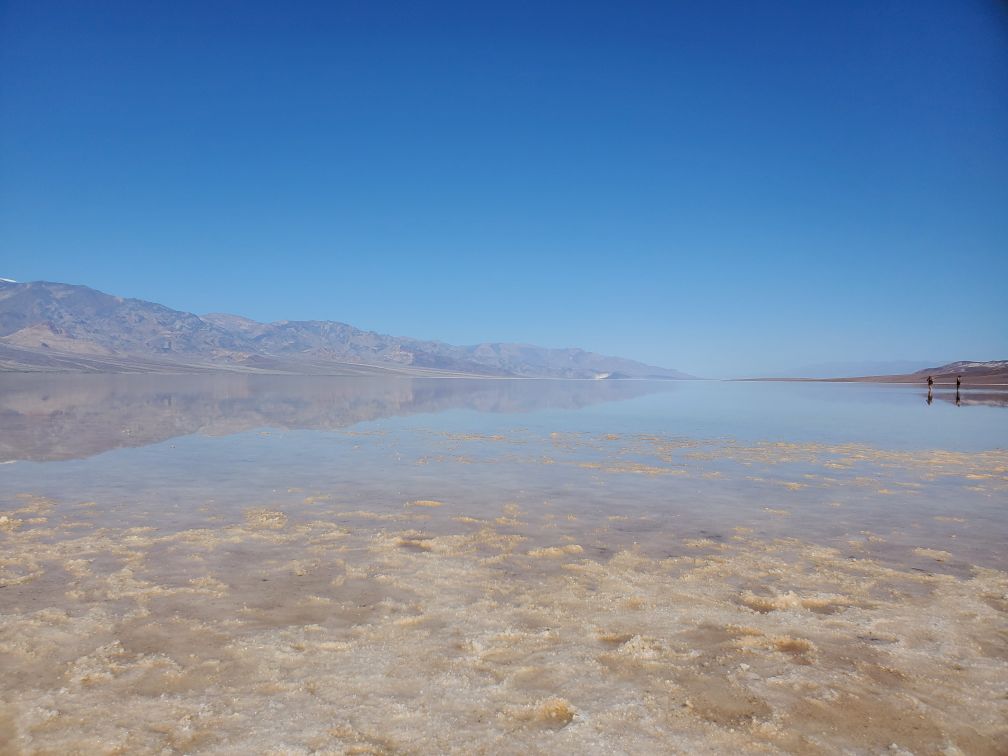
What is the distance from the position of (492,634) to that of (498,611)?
1.60 ft

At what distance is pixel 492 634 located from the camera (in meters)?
4.75

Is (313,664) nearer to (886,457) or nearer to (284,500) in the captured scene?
(284,500)

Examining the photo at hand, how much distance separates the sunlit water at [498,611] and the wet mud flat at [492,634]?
0.9 inches

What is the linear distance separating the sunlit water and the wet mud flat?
0.02 m

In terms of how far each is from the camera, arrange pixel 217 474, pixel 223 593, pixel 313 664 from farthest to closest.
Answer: pixel 217 474 → pixel 223 593 → pixel 313 664

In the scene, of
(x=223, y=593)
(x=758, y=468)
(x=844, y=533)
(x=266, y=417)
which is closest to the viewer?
(x=223, y=593)

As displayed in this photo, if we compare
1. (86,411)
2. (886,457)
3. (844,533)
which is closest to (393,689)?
(844,533)

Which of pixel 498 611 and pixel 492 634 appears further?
pixel 498 611

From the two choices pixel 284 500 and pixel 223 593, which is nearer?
pixel 223 593

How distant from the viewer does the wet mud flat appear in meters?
3.49

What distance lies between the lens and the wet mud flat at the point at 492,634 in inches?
138

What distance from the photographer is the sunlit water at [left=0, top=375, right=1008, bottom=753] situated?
3.55 meters

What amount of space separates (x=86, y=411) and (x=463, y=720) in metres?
28.4

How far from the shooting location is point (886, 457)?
14711 mm
